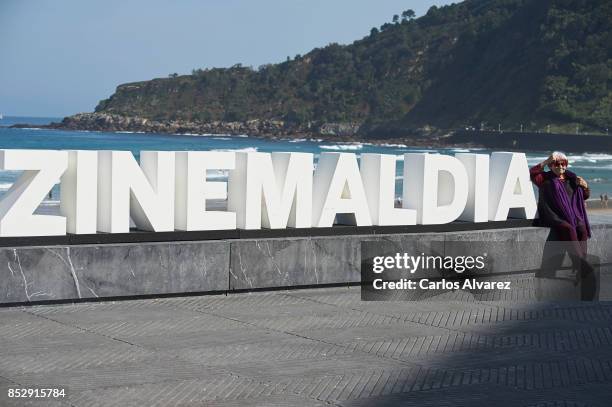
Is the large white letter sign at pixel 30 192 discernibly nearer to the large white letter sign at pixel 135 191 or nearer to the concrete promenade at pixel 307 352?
the large white letter sign at pixel 135 191

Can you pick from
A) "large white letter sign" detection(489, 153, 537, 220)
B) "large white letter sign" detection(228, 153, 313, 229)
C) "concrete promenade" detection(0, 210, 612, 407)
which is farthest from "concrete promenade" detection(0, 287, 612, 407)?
"large white letter sign" detection(489, 153, 537, 220)

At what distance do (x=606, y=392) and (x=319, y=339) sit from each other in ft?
7.76

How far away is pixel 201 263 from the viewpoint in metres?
10.3

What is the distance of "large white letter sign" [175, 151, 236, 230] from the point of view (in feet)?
34.9

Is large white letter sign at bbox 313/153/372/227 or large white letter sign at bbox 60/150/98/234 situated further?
large white letter sign at bbox 313/153/372/227

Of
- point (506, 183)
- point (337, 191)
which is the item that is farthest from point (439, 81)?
point (337, 191)

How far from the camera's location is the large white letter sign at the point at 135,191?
33.3 feet

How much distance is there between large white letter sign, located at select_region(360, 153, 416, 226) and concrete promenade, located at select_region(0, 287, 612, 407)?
1674mm

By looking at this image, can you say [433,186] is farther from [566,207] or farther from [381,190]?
[566,207]

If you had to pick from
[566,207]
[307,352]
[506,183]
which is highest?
[506,183]

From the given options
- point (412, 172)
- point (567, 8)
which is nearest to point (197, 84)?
point (567, 8)

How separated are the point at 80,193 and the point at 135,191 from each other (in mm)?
588

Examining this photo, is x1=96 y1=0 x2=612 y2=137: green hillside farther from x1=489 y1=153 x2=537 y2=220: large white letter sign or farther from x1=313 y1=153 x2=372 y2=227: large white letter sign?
x1=313 y1=153 x2=372 y2=227: large white letter sign

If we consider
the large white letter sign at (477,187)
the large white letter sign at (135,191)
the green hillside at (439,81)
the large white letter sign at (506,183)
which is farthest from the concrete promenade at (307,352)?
the green hillside at (439,81)
